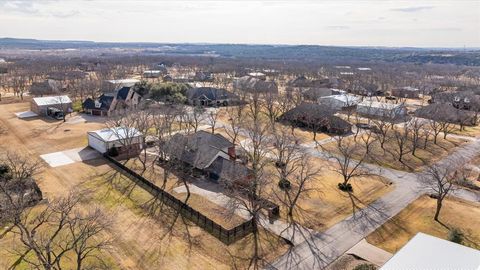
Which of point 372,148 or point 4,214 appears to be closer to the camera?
point 4,214

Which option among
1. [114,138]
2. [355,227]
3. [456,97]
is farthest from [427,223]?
[456,97]

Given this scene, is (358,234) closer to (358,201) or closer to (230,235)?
(358,201)

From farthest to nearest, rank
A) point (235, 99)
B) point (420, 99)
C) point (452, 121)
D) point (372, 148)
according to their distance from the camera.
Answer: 1. point (420, 99)
2. point (235, 99)
3. point (452, 121)
4. point (372, 148)

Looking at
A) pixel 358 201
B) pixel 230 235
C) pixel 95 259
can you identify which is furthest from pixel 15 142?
pixel 358 201

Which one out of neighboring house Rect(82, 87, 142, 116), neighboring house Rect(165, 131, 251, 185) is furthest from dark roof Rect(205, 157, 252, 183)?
neighboring house Rect(82, 87, 142, 116)

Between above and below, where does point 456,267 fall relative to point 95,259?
above

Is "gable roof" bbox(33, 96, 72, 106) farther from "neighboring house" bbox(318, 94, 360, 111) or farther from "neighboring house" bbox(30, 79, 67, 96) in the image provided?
"neighboring house" bbox(318, 94, 360, 111)

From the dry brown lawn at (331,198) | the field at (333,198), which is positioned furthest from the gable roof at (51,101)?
the field at (333,198)

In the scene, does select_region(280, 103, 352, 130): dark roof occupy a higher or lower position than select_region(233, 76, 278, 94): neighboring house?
lower
